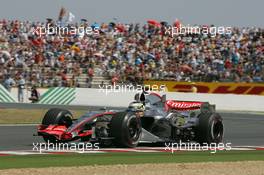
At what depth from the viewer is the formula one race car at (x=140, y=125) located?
13906mm

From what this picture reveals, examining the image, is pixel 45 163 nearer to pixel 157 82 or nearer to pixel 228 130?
pixel 228 130

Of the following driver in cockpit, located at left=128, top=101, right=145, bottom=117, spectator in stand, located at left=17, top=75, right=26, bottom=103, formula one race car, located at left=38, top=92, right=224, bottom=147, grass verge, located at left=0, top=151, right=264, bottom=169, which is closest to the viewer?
grass verge, located at left=0, top=151, right=264, bottom=169

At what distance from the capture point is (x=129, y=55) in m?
35.4

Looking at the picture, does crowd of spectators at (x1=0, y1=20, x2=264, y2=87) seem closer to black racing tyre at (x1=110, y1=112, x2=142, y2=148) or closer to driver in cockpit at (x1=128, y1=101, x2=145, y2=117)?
driver in cockpit at (x1=128, y1=101, x2=145, y2=117)

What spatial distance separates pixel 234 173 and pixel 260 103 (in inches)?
950

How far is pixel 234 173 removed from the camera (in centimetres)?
973

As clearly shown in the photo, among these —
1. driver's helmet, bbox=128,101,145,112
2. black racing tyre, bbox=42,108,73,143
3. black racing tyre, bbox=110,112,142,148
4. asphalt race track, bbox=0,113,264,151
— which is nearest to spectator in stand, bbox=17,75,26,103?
asphalt race track, bbox=0,113,264,151

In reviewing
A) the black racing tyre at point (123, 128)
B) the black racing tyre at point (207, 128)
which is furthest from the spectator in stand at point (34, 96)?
the black racing tyre at point (123, 128)

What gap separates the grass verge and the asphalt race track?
2330mm

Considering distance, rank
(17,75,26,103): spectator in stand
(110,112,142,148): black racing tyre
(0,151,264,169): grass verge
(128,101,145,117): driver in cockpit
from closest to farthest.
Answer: (0,151,264,169): grass verge
(110,112,142,148): black racing tyre
(128,101,145,117): driver in cockpit
(17,75,26,103): spectator in stand

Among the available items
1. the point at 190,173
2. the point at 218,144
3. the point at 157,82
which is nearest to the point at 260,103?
the point at 157,82

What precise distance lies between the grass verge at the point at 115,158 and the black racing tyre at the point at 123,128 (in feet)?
3.21

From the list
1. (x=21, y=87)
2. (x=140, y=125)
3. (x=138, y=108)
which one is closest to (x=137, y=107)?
(x=138, y=108)

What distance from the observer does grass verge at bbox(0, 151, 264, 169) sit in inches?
424
